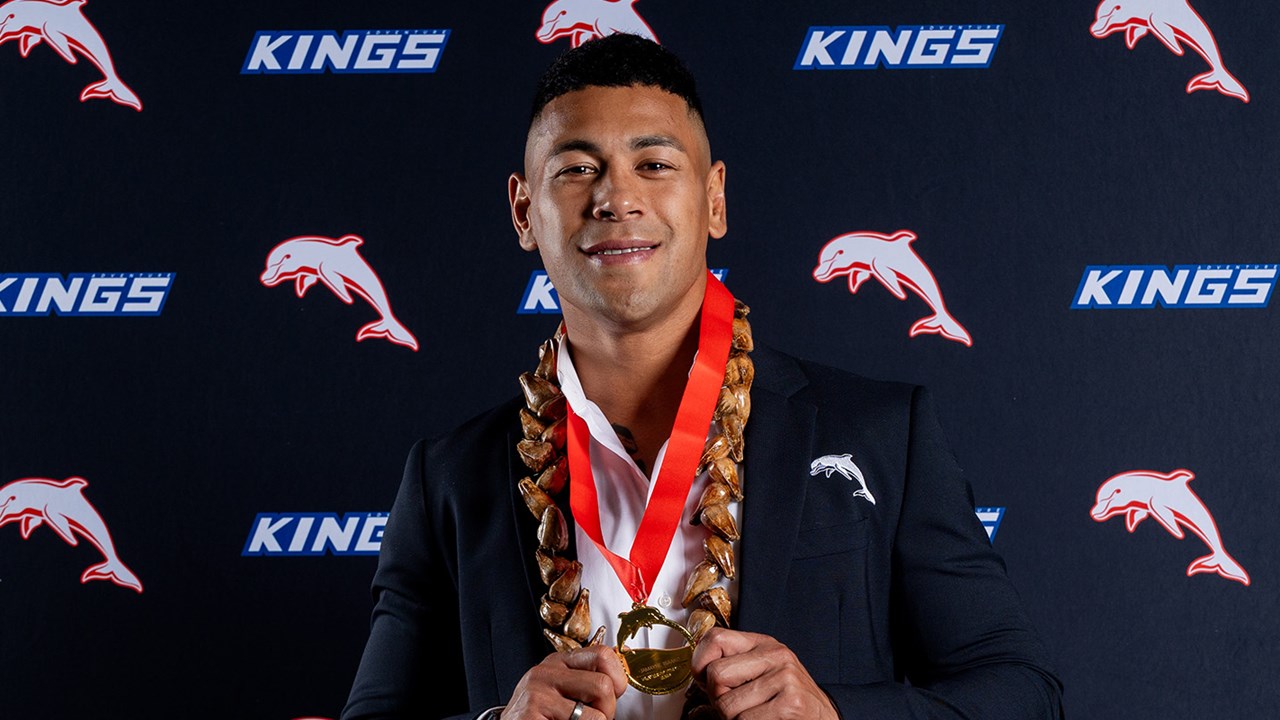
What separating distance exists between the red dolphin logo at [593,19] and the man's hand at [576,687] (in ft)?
5.72

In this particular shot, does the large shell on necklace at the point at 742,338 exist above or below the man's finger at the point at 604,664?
above

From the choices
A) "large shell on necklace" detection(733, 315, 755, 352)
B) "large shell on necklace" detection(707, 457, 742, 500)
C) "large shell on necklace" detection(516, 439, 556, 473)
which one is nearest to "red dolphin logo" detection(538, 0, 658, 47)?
"large shell on necklace" detection(733, 315, 755, 352)

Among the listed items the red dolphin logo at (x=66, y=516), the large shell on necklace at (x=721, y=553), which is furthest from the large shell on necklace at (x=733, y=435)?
the red dolphin logo at (x=66, y=516)

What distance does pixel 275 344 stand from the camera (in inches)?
110

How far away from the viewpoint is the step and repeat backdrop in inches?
104

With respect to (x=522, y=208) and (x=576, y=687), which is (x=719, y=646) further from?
(x=522, y=208)

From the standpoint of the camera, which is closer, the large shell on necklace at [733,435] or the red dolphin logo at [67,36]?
the large shell on necklace at [733,435]

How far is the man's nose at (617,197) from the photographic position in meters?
1.64

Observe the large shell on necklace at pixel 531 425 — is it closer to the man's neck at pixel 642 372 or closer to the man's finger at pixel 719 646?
the man's neck at pixel 642 372

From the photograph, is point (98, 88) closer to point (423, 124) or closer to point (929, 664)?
point (423, 124)

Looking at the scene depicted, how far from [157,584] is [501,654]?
1458 millimetres

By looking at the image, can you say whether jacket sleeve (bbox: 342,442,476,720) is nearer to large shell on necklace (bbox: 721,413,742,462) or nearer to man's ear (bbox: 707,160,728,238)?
large shell on necklace (bbox: 721,413,742,462)

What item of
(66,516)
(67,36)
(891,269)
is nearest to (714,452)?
(891,269)

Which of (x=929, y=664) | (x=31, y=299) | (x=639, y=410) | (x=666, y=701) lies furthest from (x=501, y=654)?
(x=31, y=299)
